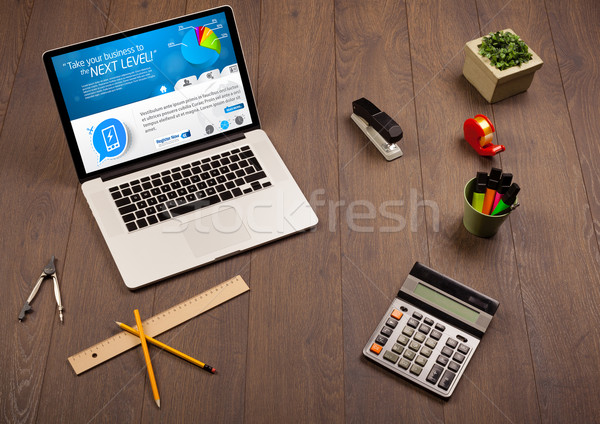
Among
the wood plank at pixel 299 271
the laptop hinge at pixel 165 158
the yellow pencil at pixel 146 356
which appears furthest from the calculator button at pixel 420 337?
the laptop hinge at pixel 165 158

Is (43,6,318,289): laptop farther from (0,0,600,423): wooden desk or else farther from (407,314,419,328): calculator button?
(407,314,419,328): calculator button

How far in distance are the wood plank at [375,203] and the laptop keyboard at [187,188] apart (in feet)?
0.71

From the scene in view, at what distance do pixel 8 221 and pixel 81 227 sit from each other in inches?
6.5

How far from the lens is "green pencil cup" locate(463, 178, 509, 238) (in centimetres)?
130

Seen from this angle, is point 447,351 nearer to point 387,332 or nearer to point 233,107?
point 387,332

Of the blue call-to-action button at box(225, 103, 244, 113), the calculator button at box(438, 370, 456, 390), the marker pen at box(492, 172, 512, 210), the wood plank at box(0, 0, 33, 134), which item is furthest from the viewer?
the wood plank at box(0, 0, 33, 134)

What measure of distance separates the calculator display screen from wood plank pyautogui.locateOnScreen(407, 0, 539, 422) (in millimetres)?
50

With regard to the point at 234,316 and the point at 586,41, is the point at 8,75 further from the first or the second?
the point at 586,41

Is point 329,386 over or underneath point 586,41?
underneath

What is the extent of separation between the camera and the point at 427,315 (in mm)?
1245

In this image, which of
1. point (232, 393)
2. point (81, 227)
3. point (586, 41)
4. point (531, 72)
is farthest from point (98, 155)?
point (586, 41)

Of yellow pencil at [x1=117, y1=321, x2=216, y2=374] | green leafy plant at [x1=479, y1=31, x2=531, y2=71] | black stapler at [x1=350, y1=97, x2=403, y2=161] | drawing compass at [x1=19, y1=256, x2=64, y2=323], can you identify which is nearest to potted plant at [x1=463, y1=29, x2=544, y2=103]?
green leafy plant at [x1=479, y1=31, x2=531, y2=71]

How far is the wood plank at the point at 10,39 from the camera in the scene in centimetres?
169

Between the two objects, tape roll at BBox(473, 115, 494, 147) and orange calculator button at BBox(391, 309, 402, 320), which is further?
tape roll at BBox(473, 115, 494, 147)
